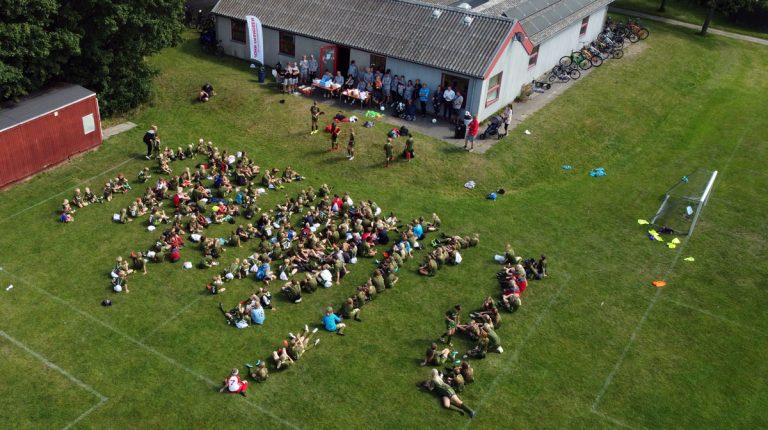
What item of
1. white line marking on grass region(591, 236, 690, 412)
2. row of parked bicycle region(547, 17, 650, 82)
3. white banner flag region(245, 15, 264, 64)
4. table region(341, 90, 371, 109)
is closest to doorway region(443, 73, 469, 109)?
table region(341, 90, 371, 109)

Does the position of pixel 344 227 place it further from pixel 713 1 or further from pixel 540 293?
pixel 713 1

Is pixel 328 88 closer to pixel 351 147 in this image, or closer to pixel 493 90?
pixel 351 147

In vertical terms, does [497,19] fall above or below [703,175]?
above

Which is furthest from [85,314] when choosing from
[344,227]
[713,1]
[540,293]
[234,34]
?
[713,1]

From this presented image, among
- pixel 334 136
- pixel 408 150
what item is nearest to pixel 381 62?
pixel 334 136

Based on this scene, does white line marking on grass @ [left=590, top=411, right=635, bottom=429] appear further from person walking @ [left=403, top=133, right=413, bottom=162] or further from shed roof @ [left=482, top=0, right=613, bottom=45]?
shed roof @ [left=482, top=0, right=613, bottom=45]
